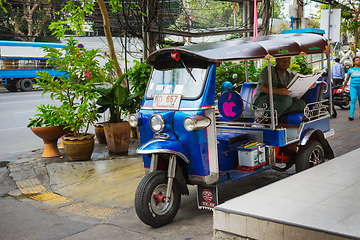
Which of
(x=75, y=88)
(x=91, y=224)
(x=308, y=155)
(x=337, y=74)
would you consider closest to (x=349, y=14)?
(x=337, y=74)

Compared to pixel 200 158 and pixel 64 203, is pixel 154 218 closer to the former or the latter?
pixel 200 158

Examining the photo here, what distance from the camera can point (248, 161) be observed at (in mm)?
4520

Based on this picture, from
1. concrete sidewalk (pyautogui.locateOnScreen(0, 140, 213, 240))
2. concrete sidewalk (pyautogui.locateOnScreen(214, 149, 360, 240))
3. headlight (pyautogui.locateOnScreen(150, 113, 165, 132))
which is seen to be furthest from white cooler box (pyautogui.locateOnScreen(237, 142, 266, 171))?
headlight (pyautogui.locateOnScreen(150, 113, 165, 132))

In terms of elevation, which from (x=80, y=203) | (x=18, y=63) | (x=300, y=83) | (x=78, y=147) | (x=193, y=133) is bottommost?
(x=80, y=203)

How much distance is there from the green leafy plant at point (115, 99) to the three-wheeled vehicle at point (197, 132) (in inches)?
111

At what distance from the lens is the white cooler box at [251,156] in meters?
4.51

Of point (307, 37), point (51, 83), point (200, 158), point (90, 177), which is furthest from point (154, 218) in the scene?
point (51, 83)

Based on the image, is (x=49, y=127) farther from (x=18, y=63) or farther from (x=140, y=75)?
(x=18, y=63)

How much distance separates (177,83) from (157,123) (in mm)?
561

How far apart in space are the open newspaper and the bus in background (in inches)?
883

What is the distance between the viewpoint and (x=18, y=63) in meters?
25.4

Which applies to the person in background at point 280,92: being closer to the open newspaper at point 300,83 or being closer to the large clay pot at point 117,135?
the open newspaper at point 300,83

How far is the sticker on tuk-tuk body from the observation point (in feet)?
13.9

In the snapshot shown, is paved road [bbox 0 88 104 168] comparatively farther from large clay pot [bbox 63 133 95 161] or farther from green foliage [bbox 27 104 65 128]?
large clay pot [bbox 63 133 95 161]
